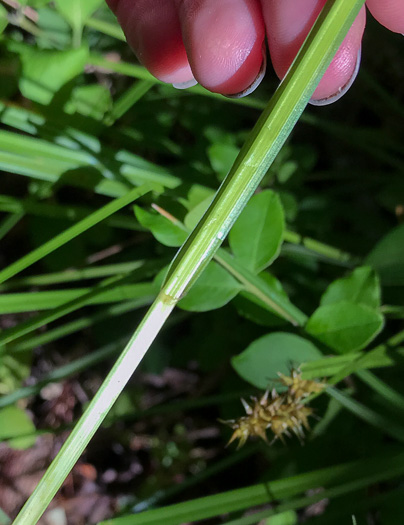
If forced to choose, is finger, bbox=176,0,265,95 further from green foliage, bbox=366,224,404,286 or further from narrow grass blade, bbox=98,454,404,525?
narrow grass blade, bbox=98,454,404,525

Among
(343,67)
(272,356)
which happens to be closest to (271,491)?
(272,356)

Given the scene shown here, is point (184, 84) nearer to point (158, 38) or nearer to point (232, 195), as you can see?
point (158, 38)

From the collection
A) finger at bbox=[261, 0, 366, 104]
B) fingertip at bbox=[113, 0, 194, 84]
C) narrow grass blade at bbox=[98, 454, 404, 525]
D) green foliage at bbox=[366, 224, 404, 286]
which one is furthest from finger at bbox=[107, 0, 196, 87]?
narrow grass blade at bbox=[98, 454, 404, 525]

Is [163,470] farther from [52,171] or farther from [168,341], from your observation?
[52,171]

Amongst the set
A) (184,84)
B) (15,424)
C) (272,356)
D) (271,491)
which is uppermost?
(184,84)

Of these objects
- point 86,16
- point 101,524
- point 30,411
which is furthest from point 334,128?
point 30,411
